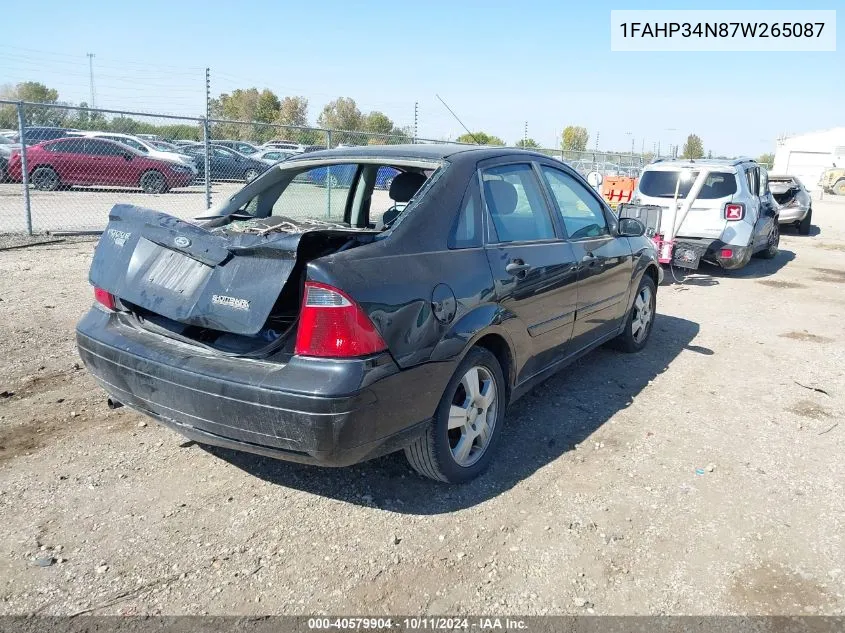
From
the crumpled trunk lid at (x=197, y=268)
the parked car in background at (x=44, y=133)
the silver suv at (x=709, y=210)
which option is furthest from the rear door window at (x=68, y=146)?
the crumpled trunk lid at (x=197, y=268)

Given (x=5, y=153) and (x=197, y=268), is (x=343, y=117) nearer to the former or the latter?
(x=5, y=153)

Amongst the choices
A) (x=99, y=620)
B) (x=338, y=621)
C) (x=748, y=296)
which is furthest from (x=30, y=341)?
(x=748, y=296)

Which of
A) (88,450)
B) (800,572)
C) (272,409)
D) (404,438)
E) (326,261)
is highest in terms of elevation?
(326,261)

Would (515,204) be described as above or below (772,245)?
above

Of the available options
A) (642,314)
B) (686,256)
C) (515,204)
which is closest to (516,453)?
(515,204)

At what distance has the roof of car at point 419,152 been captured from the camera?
12.1ft

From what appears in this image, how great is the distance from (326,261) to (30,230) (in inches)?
→ 360

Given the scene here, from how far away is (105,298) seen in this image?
3.43 meters

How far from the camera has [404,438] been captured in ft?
9.75

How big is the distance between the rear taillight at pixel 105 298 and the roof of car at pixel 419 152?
1.45 m

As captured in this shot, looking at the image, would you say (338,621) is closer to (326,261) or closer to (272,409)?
(272,409)

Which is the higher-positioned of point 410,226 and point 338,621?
point 410,226

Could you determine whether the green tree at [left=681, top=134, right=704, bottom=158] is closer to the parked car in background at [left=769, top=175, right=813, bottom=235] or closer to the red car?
the parked car in background at [left=769, top=175, right=813, bottom=235]

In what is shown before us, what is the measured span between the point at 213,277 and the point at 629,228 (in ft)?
11.3
